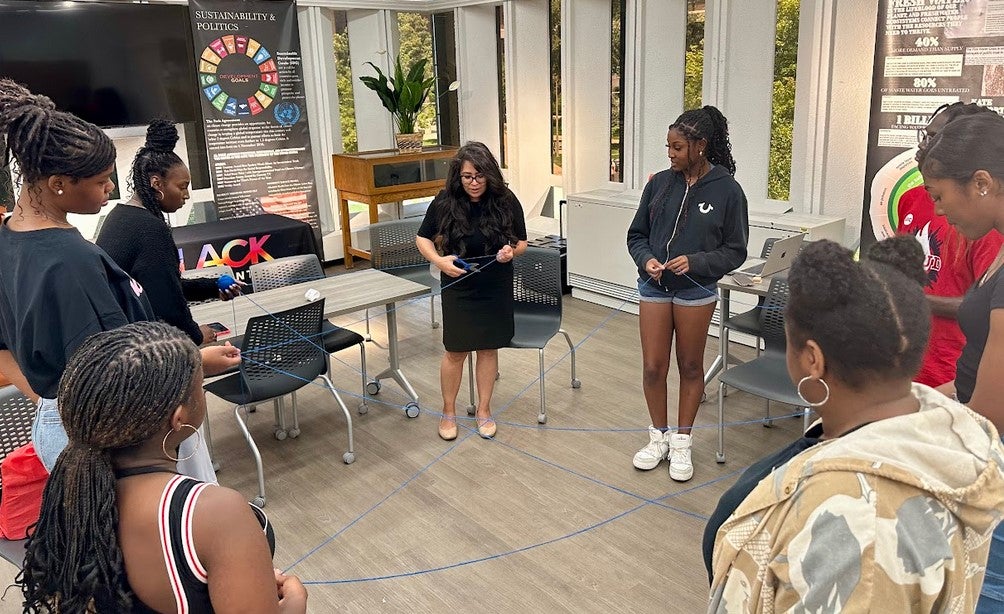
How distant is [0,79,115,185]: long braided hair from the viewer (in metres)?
1.99

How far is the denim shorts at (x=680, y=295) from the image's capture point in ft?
11.7

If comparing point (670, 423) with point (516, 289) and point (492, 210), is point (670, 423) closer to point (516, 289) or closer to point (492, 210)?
point (516, 289)

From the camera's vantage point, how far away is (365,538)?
3.43 metres

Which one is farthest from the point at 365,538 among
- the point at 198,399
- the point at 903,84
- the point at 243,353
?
the point at 903,84

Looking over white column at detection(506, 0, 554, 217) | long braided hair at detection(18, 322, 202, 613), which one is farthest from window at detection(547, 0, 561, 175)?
long braided hair at detection(18, 322, 202, 613)

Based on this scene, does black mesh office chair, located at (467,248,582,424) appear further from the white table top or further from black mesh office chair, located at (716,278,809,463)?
black mesh office chair, located at (716,278,809,463)

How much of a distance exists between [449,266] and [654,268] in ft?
3.45

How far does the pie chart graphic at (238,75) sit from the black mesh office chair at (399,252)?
2427 mm

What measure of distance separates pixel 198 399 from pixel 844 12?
4.98 metres

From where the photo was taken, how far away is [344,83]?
8.19 meters

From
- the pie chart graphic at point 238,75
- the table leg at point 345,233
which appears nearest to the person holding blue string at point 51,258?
the pie chart graphic at point 238,75

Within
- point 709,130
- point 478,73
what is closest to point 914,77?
point 709,130

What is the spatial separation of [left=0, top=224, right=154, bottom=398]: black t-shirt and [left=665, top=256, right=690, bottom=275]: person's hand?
221 cm

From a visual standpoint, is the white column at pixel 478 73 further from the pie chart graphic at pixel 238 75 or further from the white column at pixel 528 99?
the pie chart graphic at pixel 238 75
